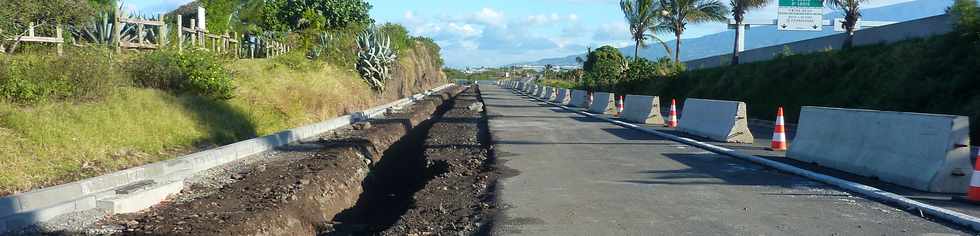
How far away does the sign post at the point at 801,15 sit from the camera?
114 feet

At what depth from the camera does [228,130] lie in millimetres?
14789

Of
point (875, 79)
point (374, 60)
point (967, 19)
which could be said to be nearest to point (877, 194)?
point (967, 19)

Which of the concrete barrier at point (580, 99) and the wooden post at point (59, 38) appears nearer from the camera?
the wooden post at point (59, 38)

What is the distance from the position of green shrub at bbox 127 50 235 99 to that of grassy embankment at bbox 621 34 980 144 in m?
13.9

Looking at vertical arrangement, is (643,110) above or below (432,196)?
above

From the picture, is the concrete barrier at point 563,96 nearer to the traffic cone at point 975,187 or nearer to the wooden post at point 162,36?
the wooden post at point 162,36

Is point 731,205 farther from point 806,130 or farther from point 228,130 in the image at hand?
point 228,130

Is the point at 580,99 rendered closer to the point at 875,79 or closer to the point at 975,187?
the point at 875,79

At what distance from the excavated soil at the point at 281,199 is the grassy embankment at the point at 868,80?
425 inches

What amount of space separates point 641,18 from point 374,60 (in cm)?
2340

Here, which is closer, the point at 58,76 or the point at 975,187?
the point at 975,187

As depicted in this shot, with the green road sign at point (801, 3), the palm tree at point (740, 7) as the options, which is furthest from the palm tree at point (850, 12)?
the palm tree at point (740, 7)

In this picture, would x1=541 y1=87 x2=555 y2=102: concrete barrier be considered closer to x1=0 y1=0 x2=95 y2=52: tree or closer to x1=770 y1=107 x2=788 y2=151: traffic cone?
x1=770 y1=107 x2=788 y2=151: traffic cone

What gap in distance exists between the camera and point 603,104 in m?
31.0
